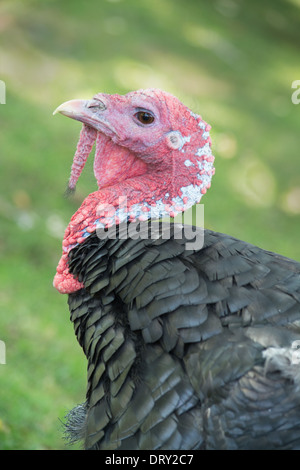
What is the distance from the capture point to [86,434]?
255cm

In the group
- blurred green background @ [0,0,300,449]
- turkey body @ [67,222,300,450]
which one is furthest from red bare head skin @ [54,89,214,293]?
blurred green background @ [0,0,300,449]

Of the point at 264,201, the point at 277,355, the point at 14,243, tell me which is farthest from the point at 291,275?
the point at 264,201

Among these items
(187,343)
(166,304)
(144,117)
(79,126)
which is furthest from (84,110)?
(79,126)

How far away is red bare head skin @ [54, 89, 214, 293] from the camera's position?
9.10 ft

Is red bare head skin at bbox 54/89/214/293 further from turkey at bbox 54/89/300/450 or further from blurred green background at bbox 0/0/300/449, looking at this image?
blurred green background at bbox 0/0/300/449

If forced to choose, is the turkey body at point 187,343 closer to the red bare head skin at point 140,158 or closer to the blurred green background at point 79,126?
the red bare head skin at point 140,158

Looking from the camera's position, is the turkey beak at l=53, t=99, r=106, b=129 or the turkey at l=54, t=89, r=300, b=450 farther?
the turkey beak at l=53, t=99, r=106, b=129

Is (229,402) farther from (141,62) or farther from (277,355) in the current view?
(141,62)

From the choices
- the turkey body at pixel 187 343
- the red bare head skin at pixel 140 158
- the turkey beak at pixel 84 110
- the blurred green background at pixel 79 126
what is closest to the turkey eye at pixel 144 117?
the red bare head skin at pixel 140 158

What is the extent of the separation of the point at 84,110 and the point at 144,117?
0.28m

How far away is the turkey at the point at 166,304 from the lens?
7.30 ft

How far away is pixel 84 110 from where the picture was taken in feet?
9.10

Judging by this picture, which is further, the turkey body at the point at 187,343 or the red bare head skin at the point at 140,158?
the red bare head skin at the point at 140,158

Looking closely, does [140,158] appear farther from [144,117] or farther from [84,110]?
[84,110]
